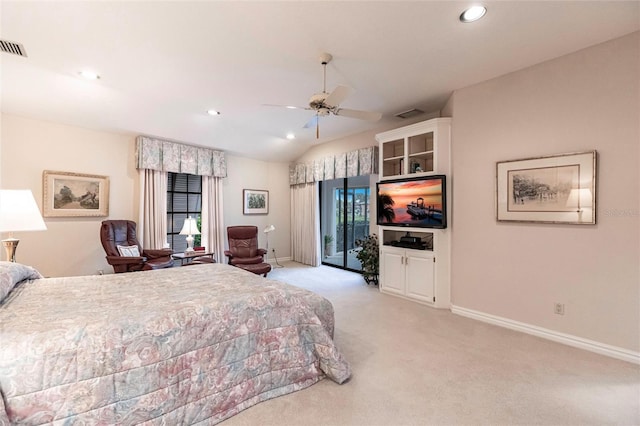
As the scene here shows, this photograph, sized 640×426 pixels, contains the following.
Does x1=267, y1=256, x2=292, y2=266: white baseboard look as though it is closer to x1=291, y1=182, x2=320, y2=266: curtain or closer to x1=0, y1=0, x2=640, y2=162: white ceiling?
x1=291, y1=182, x2=320, y2=266: curtain

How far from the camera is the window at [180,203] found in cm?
566

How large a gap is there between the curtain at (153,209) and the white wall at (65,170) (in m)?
0.21

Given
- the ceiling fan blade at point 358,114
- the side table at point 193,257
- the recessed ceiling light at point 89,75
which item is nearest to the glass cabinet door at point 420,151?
the ceiling fan blade at point 358,114

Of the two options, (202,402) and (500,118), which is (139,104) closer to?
(202,402)

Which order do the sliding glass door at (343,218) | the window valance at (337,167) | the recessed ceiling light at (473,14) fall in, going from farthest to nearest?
the sliding glass door at (343,218), the window valance at (337,167), the recessed ceiling light at (473,14)

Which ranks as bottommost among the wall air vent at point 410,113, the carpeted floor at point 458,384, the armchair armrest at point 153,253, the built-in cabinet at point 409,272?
the carpeted floor at point 458,384

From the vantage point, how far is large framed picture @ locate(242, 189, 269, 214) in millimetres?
6641

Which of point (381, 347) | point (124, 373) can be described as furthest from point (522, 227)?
point (124, 373)

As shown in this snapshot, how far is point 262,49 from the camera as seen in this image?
2.77 metres

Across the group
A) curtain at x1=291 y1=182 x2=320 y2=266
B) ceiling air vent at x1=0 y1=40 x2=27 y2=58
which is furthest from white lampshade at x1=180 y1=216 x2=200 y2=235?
ceiling air vent at x1=0 y1=40 x2=27 y2=58

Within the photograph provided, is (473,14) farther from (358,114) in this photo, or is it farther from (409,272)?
(409,272)

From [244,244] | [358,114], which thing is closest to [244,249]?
[244,244]

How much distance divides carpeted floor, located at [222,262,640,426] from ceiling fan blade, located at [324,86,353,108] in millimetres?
2363

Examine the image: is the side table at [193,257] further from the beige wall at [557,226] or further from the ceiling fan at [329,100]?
the beige wall at [557,226]
